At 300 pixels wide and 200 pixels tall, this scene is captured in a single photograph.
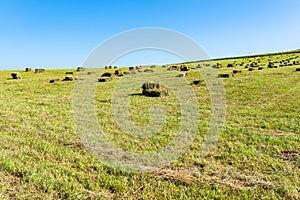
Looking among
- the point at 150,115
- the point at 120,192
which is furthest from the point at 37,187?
the point at 150,115

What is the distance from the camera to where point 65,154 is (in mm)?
5742

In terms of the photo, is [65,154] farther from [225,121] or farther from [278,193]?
[225,121]

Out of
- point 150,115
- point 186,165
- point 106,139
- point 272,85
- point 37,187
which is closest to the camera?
point 37,187

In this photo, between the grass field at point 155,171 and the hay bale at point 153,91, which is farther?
the hay bale at point 153,91

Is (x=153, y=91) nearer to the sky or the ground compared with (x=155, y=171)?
nearer to the sky

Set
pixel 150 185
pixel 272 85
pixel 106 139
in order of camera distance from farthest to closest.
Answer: pixel 272 85, pixel 106 139, pixel 150 185

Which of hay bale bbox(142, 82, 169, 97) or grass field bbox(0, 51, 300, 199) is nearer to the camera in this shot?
grass field bbox(0, 51, 300, 199)

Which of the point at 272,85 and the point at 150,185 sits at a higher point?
the point at 272,85

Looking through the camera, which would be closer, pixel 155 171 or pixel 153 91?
pixel 155 171

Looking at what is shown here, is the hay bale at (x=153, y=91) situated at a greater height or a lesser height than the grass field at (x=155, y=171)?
greater

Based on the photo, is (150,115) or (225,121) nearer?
(225,121)

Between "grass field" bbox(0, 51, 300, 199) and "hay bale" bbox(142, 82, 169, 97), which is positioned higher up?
"hay bale" bbox(142, 82, 169, 97)

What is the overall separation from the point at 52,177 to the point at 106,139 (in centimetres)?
264

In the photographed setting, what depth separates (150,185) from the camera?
452 cm
